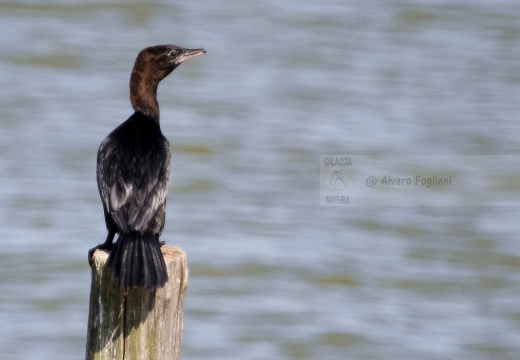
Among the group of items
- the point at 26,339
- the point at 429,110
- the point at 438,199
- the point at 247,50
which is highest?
the point at 247,50

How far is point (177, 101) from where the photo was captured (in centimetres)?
1295

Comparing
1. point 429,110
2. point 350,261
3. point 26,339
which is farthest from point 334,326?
point 429,110

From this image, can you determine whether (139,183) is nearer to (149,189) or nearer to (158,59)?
(149,189)

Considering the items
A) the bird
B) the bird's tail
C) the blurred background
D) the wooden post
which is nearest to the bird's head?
the bird

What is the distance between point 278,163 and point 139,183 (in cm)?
635

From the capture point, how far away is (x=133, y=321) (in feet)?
14.1

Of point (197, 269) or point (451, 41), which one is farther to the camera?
point (451, 41)

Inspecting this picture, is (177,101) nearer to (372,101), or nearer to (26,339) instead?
(372,101)

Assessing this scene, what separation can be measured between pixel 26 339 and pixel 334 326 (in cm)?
230

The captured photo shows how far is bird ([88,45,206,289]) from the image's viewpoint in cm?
434

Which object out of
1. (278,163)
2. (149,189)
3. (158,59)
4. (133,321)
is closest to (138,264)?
(133,321)

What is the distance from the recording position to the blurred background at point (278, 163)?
8852 millimetres

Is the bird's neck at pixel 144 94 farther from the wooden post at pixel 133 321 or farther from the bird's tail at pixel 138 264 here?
the wooden post at pixel 133 321

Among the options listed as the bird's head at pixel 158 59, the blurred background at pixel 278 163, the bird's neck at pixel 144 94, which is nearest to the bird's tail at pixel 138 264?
the bird's neck at pixel 144 94
